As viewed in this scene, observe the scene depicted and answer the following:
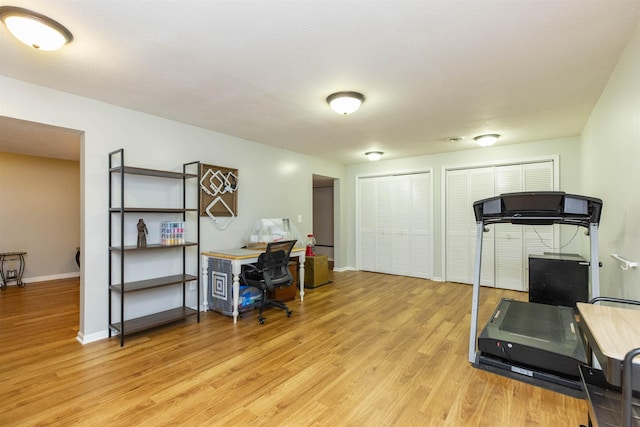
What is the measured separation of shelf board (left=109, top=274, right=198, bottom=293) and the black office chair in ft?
2.29

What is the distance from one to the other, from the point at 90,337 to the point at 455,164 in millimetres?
5849

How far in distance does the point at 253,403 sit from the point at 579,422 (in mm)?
2068

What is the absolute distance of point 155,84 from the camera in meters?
2.75

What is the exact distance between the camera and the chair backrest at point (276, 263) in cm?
363

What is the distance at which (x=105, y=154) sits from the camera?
→ 3.17 metres

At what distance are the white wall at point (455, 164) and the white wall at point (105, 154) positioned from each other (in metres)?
2.58

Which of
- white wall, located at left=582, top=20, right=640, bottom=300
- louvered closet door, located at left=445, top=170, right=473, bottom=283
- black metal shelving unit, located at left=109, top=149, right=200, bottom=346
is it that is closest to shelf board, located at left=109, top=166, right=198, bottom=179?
black metal shelving unit, located at left=109, top=149, right=200, bottom=346

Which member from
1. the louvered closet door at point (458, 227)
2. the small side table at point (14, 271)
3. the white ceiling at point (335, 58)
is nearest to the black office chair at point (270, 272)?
the white ceiling at point (335, 58)

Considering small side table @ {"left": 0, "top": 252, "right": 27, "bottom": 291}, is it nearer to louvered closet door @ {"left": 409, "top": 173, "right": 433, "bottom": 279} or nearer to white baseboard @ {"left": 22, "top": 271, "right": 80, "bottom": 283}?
white baseboard @ {"left": 22, "top": 271, "right": 80, "bottom": 283}

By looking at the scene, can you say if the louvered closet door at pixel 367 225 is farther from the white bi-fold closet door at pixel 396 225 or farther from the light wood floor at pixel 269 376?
the light wood floor at pixel 269 376

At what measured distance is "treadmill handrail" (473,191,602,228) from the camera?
221 centimetres

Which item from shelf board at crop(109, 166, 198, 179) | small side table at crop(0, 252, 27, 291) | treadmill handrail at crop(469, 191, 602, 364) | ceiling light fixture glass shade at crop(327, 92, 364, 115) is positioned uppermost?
ceiling light fixture glass shade at crop(327, 92, 364, 115)

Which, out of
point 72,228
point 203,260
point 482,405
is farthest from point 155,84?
point 72,228

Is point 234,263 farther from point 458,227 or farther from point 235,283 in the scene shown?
point 458,227
